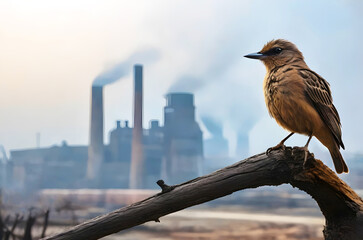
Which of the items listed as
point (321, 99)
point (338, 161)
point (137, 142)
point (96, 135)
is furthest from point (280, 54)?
point (96, 135)

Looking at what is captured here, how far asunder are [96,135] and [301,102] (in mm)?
1703

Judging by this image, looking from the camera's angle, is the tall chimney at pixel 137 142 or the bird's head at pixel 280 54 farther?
the tall chimney at pixel 137 142

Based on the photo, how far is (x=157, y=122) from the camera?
284 centimetres

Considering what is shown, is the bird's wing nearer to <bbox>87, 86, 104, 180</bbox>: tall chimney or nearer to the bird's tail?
the bird's tail

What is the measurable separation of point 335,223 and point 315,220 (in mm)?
1188

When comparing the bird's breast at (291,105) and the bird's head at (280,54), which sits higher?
the bird's head at (280,54)

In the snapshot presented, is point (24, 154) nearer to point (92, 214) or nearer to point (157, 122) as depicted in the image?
point (92, 214)

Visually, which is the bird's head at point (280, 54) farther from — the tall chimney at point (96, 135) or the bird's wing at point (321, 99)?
the tall chimney at point (96, 135)

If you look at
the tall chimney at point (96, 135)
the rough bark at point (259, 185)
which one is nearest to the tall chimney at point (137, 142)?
the tall chimney at point (96, 135)

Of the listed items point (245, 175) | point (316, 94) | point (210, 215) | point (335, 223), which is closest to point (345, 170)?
point (335, 223)

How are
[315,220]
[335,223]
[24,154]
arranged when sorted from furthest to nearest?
[24,154], [315,220], [335,223]

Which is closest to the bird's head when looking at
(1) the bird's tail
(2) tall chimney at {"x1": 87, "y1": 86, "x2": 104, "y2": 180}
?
(1) the bird's tail


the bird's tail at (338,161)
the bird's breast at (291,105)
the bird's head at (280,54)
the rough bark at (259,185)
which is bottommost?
the rough bark at (259,185)

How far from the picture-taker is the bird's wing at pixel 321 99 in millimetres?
1533
